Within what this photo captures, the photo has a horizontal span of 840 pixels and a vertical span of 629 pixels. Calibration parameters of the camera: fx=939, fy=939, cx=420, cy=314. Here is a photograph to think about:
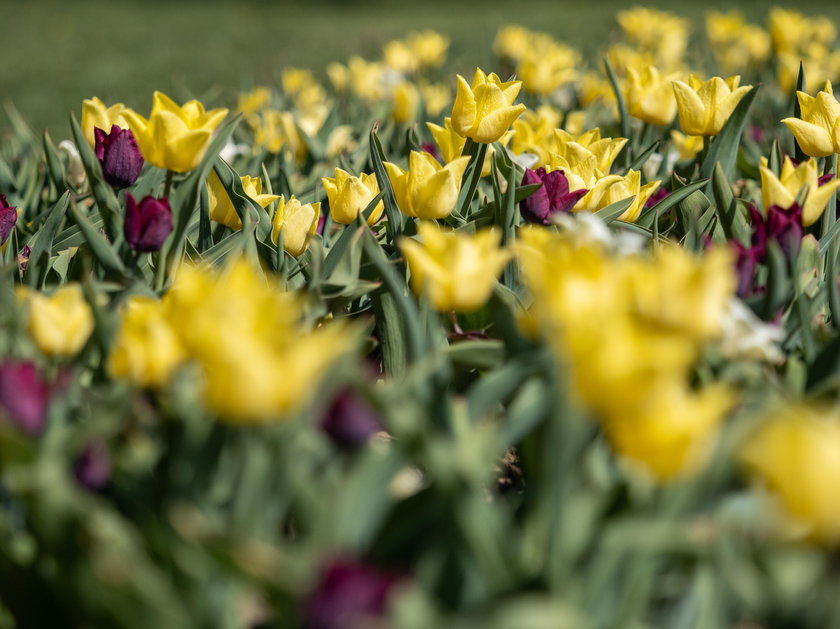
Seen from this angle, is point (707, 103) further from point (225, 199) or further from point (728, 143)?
point (225, 199)

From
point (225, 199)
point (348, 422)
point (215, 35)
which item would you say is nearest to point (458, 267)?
point (348, 422)

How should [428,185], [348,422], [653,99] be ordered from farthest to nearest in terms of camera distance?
[653,99]
[428,185]
[348,422]

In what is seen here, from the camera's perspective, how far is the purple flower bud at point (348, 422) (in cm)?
102

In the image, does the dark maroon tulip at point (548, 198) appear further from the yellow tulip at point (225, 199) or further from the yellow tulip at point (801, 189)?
the yellow tulip at point (225, 199)

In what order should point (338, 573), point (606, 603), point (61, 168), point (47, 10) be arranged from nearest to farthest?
point (338, 573)
point (606, 603)
point (61, 168)
point (47, 10)

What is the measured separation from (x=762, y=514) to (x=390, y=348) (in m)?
0.71

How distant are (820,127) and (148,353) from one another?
1.35 m

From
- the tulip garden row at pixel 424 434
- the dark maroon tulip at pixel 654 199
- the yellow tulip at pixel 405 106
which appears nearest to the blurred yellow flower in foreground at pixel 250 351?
the tulip garden row at pixel 424 434

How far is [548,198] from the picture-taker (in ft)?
5.39

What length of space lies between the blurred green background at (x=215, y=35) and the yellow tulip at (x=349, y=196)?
2492 millimetres

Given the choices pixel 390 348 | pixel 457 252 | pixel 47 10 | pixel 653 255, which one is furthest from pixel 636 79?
pixel 47 10

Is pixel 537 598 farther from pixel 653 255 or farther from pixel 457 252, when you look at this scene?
pixel 653 255

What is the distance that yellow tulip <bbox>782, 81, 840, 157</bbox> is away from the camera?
1.76 metres

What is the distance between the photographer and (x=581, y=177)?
69.9 inches
